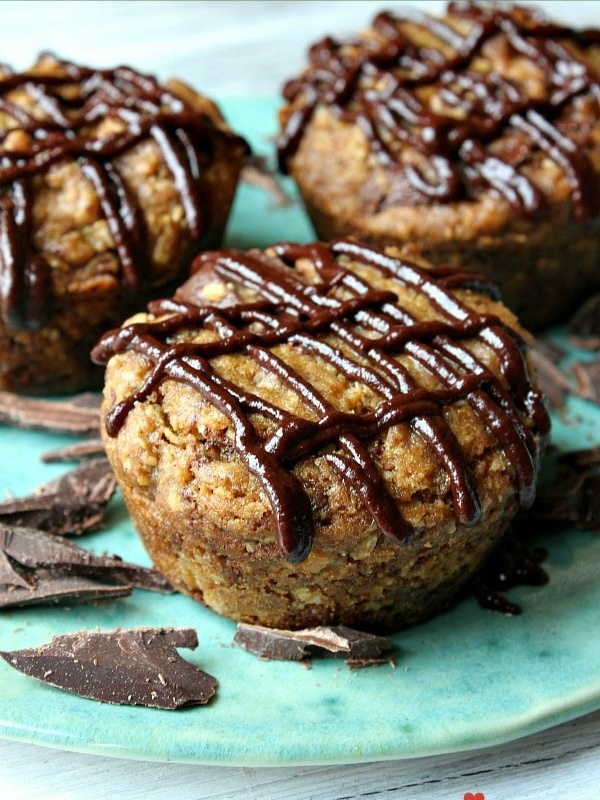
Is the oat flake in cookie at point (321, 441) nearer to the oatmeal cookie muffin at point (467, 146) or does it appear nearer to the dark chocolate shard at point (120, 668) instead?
the dark chocolate shard at point (120, 668)

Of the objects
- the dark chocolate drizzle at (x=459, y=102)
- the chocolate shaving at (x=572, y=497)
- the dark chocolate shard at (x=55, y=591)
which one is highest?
the dark chocolate drizzle at (x=459, y=102)

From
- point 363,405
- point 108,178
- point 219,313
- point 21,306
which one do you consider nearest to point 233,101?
point 108,178

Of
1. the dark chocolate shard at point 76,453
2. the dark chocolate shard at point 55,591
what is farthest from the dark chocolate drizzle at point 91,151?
the dark chocolate shard at point 55,591

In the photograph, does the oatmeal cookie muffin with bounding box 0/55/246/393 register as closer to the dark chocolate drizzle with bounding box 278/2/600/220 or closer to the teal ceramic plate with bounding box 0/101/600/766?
the dark chocolate drizzle with bounding box 278/2/600/220

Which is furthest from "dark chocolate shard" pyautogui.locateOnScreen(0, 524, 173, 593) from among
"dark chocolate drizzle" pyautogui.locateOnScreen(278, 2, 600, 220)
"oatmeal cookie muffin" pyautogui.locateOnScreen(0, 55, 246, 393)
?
"dark chocolate drizzle" pyautogui.locateOnScreen(278, 2, 600, 220)

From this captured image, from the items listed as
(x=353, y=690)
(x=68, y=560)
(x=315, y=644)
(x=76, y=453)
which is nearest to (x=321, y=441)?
(x=315, y=644)
